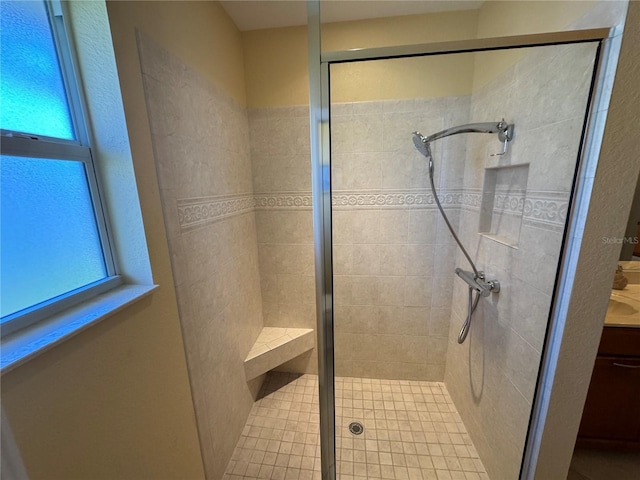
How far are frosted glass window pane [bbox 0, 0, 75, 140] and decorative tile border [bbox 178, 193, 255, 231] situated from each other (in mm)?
401

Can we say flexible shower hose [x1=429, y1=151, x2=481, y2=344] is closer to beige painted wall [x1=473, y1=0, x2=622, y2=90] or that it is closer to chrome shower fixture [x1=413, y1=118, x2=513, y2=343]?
chrome shower fixture [x1=413, y1=118, x2=513, y2=343]

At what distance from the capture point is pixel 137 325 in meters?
0.77

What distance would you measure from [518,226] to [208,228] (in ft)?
4.81

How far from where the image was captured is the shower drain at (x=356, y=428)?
1474 mm

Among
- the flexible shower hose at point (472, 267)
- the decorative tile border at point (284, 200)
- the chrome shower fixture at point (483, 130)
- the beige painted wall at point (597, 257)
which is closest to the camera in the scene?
the beige painted wall at point (597, 257)

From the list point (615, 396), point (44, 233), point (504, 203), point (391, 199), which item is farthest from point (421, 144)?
point (44, 233)

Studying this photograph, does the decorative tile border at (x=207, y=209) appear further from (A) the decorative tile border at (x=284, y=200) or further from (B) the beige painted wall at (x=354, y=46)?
(B) the beige painted wall at (x=354, y=46)

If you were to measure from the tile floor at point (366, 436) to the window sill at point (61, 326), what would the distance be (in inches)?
48.0

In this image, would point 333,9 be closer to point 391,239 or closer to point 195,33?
point 195,33

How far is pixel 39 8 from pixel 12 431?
3.28 feet

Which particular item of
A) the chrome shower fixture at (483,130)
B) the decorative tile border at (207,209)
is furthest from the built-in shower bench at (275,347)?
the chrome shower fixture at (483,130)

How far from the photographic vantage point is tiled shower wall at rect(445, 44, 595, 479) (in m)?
0.86

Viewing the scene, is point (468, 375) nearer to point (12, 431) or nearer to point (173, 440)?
point (173, 440)

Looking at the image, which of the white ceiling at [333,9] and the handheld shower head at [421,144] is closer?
Answer: the white ceiling at [333,9]
